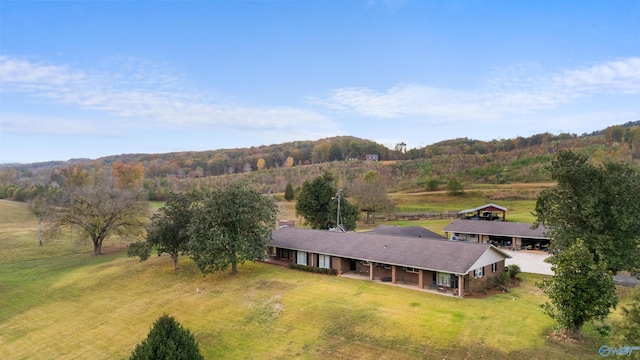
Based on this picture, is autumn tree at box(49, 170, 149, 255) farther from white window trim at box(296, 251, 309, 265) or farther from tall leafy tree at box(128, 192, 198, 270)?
white window trim at box(296, 251, 309, 265)

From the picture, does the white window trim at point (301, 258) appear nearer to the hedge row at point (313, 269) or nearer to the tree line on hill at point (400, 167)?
the hedge row at point (313, 269)

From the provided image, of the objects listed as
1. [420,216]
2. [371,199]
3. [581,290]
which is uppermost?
[371,199]

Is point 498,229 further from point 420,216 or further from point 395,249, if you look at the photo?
point 420,216

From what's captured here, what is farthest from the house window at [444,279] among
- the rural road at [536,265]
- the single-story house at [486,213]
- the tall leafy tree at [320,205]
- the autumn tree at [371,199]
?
the autumn tree at [371,199]

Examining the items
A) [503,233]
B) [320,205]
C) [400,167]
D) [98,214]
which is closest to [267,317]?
[320,205]

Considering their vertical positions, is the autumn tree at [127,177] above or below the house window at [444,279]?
above

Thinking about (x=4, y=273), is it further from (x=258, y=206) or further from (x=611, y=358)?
(x=611, y=358)

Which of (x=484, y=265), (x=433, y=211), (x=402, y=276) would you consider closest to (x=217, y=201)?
(x=402, y=276)
